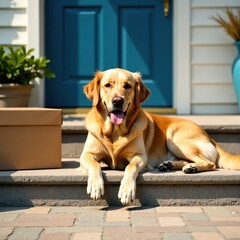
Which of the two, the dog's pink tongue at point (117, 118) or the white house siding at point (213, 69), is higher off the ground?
the white house siding at point (213, 69)

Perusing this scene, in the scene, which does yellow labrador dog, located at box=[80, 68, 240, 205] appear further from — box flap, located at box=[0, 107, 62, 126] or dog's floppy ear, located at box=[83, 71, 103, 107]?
box flap, located at box=[0, 107, 62, 126]

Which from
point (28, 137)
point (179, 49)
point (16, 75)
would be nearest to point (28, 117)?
point (28, 137)

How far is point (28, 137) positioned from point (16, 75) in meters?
1.16

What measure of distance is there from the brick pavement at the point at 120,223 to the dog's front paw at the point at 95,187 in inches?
4.1

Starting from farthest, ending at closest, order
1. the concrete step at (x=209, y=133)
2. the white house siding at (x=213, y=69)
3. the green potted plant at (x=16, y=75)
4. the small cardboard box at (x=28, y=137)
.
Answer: the white house siding at (x=213, y=69)
the green potted plant at (x=16, y=75)
the concrete step at (x=209, y=133)
the small cardboard box at (x=28, y=137)

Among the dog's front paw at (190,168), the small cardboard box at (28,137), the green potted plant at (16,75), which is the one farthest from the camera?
the green potted plant at (16,75)

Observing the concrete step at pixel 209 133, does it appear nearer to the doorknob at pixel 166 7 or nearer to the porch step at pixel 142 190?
the porch step at pixel 142 190

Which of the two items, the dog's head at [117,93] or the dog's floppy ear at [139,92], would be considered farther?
the dog's floppy ear at [139,92]

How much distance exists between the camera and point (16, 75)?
4.57 meters

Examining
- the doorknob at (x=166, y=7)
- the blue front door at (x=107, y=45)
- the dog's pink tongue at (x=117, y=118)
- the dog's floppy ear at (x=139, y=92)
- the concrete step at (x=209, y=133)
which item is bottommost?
the concrete step at (x=209, y=133)

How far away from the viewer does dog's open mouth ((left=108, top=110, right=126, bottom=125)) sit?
343 centimetres

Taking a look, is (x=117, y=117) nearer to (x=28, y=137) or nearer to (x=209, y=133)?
(x=28, y=137)

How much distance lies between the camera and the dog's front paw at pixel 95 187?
319cm

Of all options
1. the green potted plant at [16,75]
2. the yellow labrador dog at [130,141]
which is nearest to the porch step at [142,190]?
the yellow labrador dog at [130,141]
